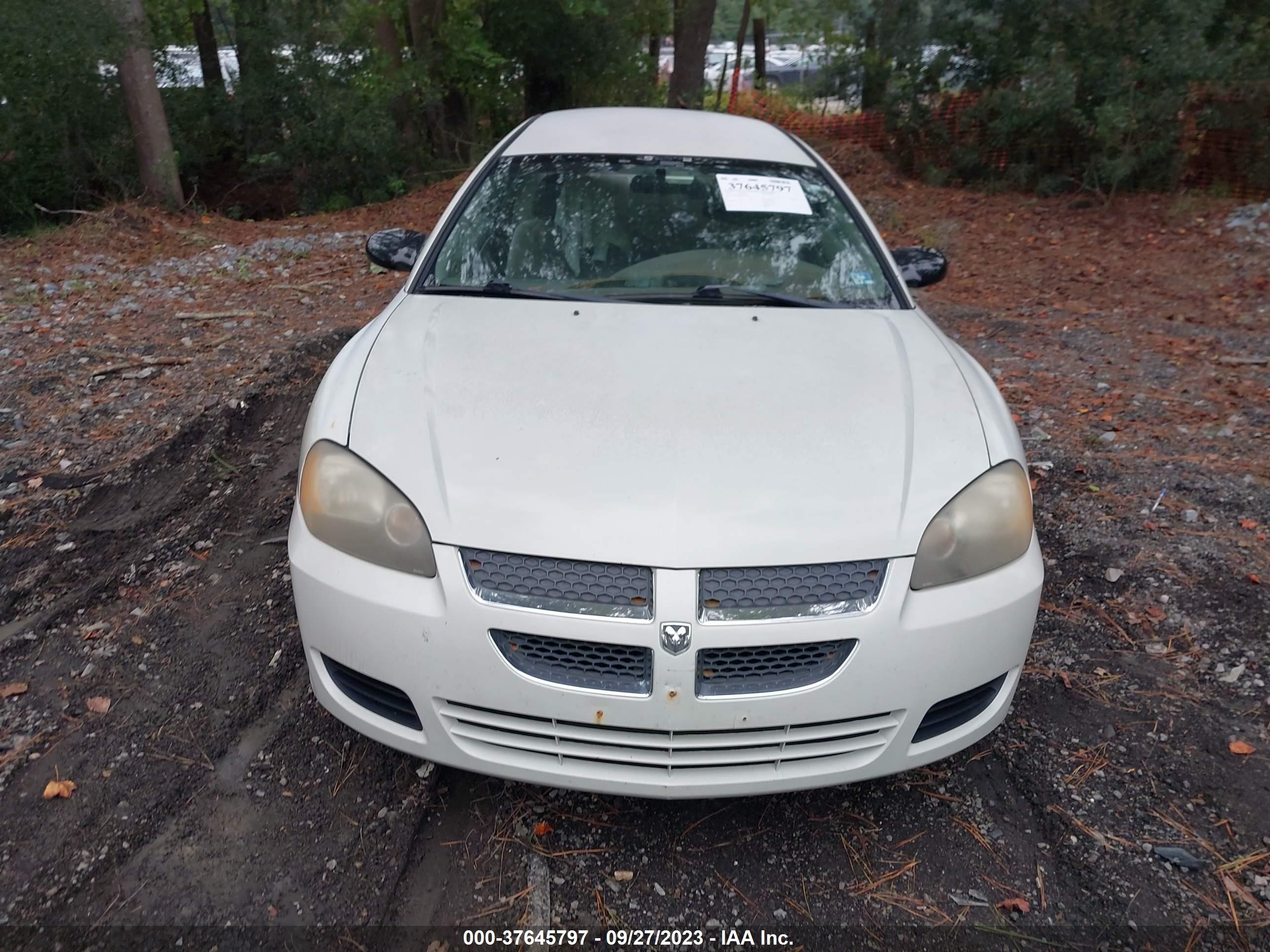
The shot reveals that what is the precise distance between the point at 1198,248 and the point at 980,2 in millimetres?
4002

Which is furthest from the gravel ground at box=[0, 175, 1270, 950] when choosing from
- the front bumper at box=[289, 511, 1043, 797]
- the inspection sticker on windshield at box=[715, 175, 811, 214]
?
the inspection sticker on windshield at box=[715, 175, 811, 214]

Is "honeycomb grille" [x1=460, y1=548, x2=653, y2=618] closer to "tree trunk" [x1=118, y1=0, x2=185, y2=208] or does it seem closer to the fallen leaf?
the fallen leaf

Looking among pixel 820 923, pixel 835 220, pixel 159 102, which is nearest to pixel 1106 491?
pixel 835 220

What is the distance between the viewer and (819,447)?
7.53 ft

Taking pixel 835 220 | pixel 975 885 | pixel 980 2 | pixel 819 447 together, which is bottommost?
pixel 975 885

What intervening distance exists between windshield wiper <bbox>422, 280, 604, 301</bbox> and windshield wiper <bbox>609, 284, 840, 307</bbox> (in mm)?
133

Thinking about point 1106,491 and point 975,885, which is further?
point 1106,491

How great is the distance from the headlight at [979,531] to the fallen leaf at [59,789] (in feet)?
7.29

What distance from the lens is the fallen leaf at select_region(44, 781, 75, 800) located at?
241 cm

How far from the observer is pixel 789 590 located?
2.04 metres

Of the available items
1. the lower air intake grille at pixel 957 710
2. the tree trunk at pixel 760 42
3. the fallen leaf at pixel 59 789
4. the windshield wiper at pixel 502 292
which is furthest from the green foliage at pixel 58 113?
the tree trunk at pixel 760 42

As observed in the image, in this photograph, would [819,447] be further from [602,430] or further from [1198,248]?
[1198,248]

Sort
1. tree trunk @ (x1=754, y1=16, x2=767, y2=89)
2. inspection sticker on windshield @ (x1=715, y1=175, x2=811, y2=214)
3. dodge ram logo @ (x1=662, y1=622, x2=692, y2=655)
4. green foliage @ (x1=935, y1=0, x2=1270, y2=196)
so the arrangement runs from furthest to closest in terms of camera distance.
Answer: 1. tree trunk @ (x1=754, y1=16, x2=767, y2=89)
2. green foliage @ (x1=935, y1=0, x2=1270, y2=196)
3. inspection sticker on windshield @ (x1=715, y1=175, x2=811, y2=214)
4. dodge ram logo @ (x1=662, y1=622, x2=692, y2=655)

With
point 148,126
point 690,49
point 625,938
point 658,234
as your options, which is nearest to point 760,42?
point 690,49
